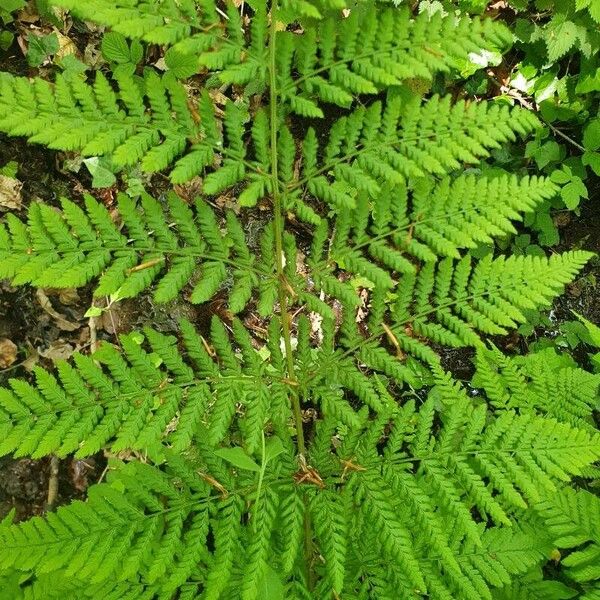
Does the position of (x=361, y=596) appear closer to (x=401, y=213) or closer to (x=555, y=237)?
(x=401, y=213)

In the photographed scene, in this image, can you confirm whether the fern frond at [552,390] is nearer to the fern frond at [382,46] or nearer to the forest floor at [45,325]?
the fern frond at [382,46]

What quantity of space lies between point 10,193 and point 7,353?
833 millimetres

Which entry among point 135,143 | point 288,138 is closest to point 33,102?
point 135,143

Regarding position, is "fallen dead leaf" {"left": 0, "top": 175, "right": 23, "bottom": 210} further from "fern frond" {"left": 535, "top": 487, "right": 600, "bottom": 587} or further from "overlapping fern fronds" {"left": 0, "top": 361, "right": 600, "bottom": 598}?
"fern frond" {"left": 535, "top": 487, "right": 600, "bottom": 587}

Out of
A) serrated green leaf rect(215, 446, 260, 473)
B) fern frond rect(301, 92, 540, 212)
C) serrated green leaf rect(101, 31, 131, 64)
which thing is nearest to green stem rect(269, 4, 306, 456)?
fern frond rect(301, 92, 540, 212)

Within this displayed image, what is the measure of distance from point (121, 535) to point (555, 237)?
3205 millimetres

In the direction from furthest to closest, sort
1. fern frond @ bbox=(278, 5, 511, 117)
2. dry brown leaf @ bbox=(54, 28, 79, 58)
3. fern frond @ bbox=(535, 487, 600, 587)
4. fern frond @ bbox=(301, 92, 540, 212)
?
dry brown leaf @ bbox=(54, 28, 79, 58)
fern frond @ bbox=(535, 487, 600, 587)
fern frond @ bbox=(301, 92, 540, 212)
fern frond @ bbox=(278, 5, 511, 117)

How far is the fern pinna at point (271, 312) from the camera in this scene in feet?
5.16

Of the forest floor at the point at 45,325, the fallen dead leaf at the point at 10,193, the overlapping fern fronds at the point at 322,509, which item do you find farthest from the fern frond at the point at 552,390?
the fallen dead leaf at the point at 10,193

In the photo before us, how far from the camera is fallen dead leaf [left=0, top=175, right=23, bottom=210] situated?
3009 mm

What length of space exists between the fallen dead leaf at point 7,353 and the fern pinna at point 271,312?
1197 mm

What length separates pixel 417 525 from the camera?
6.18 feet

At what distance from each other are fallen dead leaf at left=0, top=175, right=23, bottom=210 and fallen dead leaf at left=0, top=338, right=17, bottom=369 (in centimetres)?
70

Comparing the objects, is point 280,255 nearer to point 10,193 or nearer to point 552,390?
point 552,390
